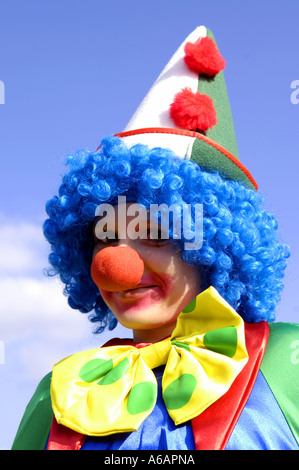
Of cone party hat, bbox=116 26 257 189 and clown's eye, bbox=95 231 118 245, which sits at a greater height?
cone party hat, bbox=116 26 257 189

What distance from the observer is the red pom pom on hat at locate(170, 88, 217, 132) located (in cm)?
241

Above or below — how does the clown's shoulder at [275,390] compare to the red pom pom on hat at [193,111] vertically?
below

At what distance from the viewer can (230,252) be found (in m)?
2.34

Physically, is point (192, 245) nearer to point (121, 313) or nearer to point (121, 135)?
point (121, 313)

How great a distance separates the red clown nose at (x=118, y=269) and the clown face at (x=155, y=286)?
0.08 meters

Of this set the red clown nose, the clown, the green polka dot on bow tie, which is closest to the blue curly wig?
the clown

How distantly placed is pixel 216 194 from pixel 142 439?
0.92 metres

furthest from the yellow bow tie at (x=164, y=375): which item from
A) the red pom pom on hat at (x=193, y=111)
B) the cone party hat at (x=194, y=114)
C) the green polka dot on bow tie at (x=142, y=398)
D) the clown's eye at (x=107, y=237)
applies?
the red pom pom on hat at (x=193, y=111)

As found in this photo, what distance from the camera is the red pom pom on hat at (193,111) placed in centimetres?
241

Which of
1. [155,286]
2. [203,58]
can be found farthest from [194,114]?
[155,286]

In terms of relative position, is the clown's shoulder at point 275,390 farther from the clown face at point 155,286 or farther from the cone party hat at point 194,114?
the cone party hat at point 194,114

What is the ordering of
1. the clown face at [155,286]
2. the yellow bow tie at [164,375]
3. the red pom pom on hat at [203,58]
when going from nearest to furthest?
the yellow bow tie at [164,375] < the clown face at [155,286] < the red pom pom on hat at [203,58]

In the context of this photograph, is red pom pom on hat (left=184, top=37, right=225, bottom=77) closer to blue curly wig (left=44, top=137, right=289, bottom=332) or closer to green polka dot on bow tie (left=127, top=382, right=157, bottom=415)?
blue curly wig (left=44, top=137, right=289, bottom=332)
